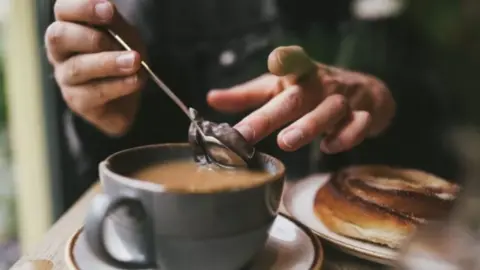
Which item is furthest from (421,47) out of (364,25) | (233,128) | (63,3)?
(63,3)

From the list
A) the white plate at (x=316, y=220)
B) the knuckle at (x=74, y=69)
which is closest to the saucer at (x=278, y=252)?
the white plate at (x=316, y=220)

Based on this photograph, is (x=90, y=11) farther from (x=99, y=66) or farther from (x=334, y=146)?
(x=334, y=146)

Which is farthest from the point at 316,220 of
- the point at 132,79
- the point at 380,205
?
the point at 132,79

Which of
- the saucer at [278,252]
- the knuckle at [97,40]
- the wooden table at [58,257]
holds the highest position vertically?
the knuckle at [97,40]

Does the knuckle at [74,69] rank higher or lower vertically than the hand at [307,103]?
higher

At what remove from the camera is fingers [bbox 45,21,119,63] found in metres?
0.40

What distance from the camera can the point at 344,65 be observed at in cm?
44

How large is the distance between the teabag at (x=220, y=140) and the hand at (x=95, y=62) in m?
0.06

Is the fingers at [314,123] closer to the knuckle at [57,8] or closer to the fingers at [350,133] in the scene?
the fingers at [350,133]

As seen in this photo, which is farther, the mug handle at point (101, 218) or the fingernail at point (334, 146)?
the fingernail at point (334, 146)

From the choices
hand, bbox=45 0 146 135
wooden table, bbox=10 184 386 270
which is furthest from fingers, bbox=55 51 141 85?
wooden table, bbox=10 184 386 270

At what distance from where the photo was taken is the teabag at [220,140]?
355mm

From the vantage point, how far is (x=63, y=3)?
41 cm

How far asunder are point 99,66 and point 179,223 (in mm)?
149
